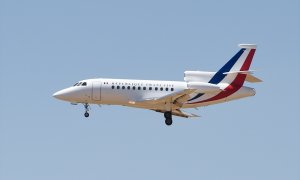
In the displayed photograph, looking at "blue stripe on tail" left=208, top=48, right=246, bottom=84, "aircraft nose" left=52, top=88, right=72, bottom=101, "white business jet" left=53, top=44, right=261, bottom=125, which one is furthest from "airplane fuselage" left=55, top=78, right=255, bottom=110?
"blue stripe on tail" left=208, top=48, right=246, bottom=84

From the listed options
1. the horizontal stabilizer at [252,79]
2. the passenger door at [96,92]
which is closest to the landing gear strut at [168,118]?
the passenger door at [96,92]

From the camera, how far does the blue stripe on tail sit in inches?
2579

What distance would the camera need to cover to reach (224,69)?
6606 cm

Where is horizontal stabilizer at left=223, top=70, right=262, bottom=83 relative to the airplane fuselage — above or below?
above

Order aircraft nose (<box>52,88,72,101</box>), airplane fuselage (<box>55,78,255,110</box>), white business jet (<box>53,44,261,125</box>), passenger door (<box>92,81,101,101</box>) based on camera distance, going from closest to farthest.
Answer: white business jet (<box>53,44,261,125</box>)
airplane fuselage (<box>55,78,255,110</box>)
passenger door (<box>92,81,101,101</box>)
aircraft nose (<box>52,88,72,101</box>)

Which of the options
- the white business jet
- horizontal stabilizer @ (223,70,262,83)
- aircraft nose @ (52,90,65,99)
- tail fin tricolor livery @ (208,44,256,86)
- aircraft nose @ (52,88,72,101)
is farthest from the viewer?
aircraft nose @ (52,90,65,99)

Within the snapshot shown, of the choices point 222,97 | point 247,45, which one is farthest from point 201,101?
point 247,45

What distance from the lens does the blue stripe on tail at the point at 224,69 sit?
65.5m

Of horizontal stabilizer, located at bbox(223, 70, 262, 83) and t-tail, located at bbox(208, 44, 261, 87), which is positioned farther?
t-tail, located at bbox(208, 44, 261, 87)

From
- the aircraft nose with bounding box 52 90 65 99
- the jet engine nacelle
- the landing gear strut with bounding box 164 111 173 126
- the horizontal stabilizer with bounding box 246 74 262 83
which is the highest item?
the horizontal stabilizer with bounding box 246 74 262 83

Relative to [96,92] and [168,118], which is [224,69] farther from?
[96,92]

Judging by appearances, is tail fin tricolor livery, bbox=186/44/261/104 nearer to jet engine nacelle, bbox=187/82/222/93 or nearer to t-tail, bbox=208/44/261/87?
t-tail, bbox=208/44/261/87

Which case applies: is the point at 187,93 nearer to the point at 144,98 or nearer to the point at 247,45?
the point at 144,98

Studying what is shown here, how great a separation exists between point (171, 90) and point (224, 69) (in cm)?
521
